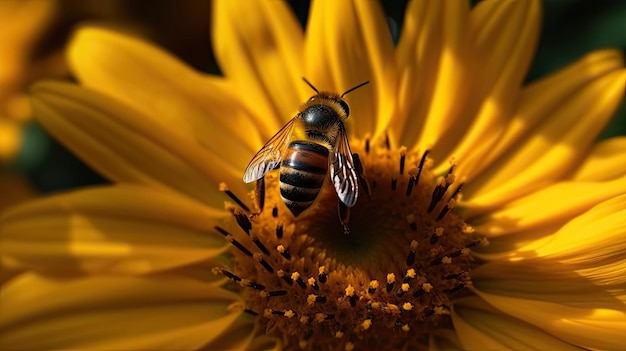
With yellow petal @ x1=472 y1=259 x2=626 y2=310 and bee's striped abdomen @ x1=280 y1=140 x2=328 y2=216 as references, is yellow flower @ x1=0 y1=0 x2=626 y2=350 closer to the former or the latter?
yellow petal @ x1=472 y1=259 x2=626 y2=310

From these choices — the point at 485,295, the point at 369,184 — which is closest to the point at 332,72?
the point at 369,184

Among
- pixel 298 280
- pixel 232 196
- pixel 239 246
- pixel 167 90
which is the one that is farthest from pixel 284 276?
pixel 167 90

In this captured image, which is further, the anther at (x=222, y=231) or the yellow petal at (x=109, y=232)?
the anther at (x=222, y=231)

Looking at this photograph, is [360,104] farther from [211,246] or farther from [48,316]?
[48,316]

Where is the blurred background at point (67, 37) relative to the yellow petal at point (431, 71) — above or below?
above

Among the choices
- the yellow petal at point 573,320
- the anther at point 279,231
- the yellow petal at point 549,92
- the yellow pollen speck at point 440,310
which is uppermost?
the yellow petal at point 549,92

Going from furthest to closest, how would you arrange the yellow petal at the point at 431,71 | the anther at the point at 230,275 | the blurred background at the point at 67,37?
the blurred background at the point at 67,37 → the yellow petal at the point at 431,71 → the anther at the point at 230,275

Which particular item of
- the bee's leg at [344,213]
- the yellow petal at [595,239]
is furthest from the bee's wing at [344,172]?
the yellow petal at [595,239]

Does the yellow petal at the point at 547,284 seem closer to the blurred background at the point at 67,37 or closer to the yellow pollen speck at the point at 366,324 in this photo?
the yellow pollen speck at the point at 366,324

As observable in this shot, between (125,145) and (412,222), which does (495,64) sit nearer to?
(412,222)
